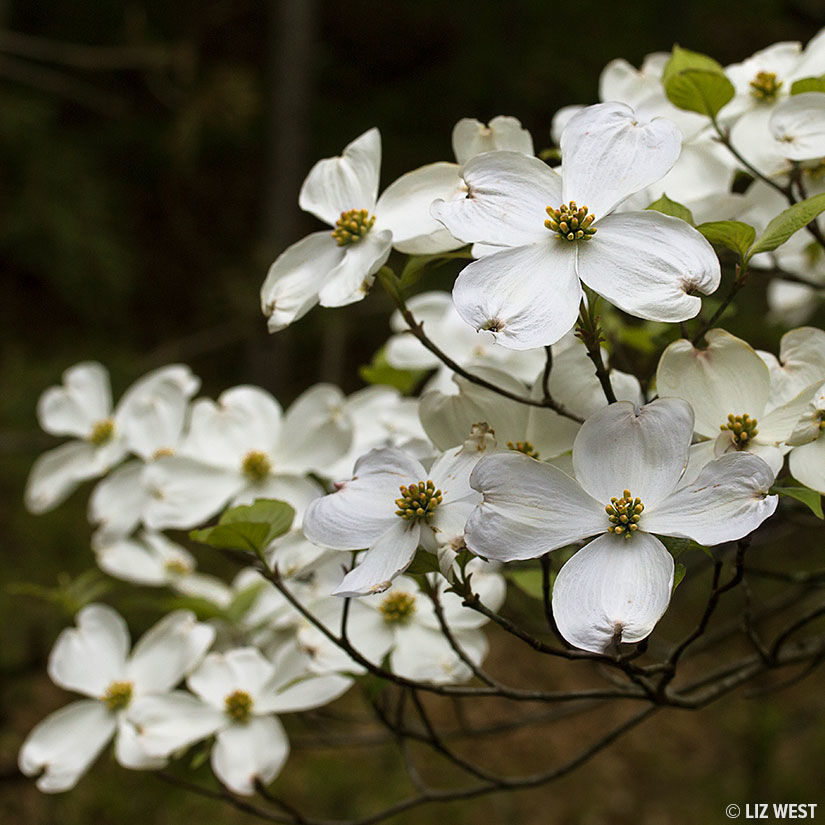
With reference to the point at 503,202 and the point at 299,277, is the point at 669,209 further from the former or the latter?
the point at 299,277

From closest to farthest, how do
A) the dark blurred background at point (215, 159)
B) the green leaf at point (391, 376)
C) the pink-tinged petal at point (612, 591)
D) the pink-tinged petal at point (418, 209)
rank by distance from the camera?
the pink-tinged petal at point (612, 591) < the pink-tinged petal at point (418, 209) < the green leaf at point (391, 376) < the dark blurred background at point (215, 159)

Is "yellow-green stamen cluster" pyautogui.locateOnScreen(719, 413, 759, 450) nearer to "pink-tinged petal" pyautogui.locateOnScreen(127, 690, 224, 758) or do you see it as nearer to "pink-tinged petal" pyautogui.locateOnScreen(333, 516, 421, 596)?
"pink-tinged petal" pyautogui.locateOnScreen(333, 516, 421, 596)

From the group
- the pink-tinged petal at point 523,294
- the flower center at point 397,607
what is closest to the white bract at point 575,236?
the pink-tinged petal at point 523,294

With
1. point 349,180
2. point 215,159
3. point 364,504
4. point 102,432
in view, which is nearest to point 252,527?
point 364,504

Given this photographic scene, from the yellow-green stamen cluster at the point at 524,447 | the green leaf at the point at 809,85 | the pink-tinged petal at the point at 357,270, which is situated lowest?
the yellow-green stamen cluster at the point at 524,447

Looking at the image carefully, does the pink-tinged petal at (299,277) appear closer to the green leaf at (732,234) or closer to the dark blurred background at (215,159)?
the green leaf at (732,234)

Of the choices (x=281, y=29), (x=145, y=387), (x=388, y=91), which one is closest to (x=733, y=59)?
(x=388, y=91)

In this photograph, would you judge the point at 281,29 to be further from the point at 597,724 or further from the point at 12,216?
the point at 597,724
